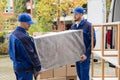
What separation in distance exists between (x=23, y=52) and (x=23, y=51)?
0.06ft

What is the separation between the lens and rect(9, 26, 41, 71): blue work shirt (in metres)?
6.29

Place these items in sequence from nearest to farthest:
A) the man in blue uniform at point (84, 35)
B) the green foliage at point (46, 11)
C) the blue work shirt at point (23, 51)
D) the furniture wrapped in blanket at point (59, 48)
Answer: the blue work shirt at point (23, 51) < the furniture wrapped in blanket at point (59, 48) < the man in blue uniform at point (84, 35) < the green foliage at point (46, 11)

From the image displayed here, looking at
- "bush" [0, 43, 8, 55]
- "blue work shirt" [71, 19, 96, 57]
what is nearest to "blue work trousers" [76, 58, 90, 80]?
"blue work shirt" [71, 19, 96, 57]

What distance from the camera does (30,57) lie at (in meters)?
6.34

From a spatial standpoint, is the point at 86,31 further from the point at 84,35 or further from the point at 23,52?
the point at 23,52

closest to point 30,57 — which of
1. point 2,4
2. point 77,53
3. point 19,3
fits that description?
point 77,53

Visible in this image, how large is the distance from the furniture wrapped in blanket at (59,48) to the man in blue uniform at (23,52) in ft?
1.66

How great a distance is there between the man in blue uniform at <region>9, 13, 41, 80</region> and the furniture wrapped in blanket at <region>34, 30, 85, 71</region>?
505 millimetres

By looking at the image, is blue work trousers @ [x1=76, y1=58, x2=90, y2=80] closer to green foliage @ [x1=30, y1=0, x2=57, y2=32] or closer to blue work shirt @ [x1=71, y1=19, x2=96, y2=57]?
blue work shirt @ [x1=71, y1=19, x2=96, y2=57]

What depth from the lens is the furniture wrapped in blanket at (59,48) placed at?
7004mm

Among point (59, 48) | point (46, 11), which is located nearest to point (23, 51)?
point (59, 48)

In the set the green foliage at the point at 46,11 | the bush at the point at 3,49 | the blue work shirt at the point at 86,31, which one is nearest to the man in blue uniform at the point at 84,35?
the blue work shirt at the point at 86,31

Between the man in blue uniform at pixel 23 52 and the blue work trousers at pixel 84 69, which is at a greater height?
the man in blue uniform at pixel 23 52

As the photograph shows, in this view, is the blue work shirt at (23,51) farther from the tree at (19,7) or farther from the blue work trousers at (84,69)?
the tree at (19,7)
